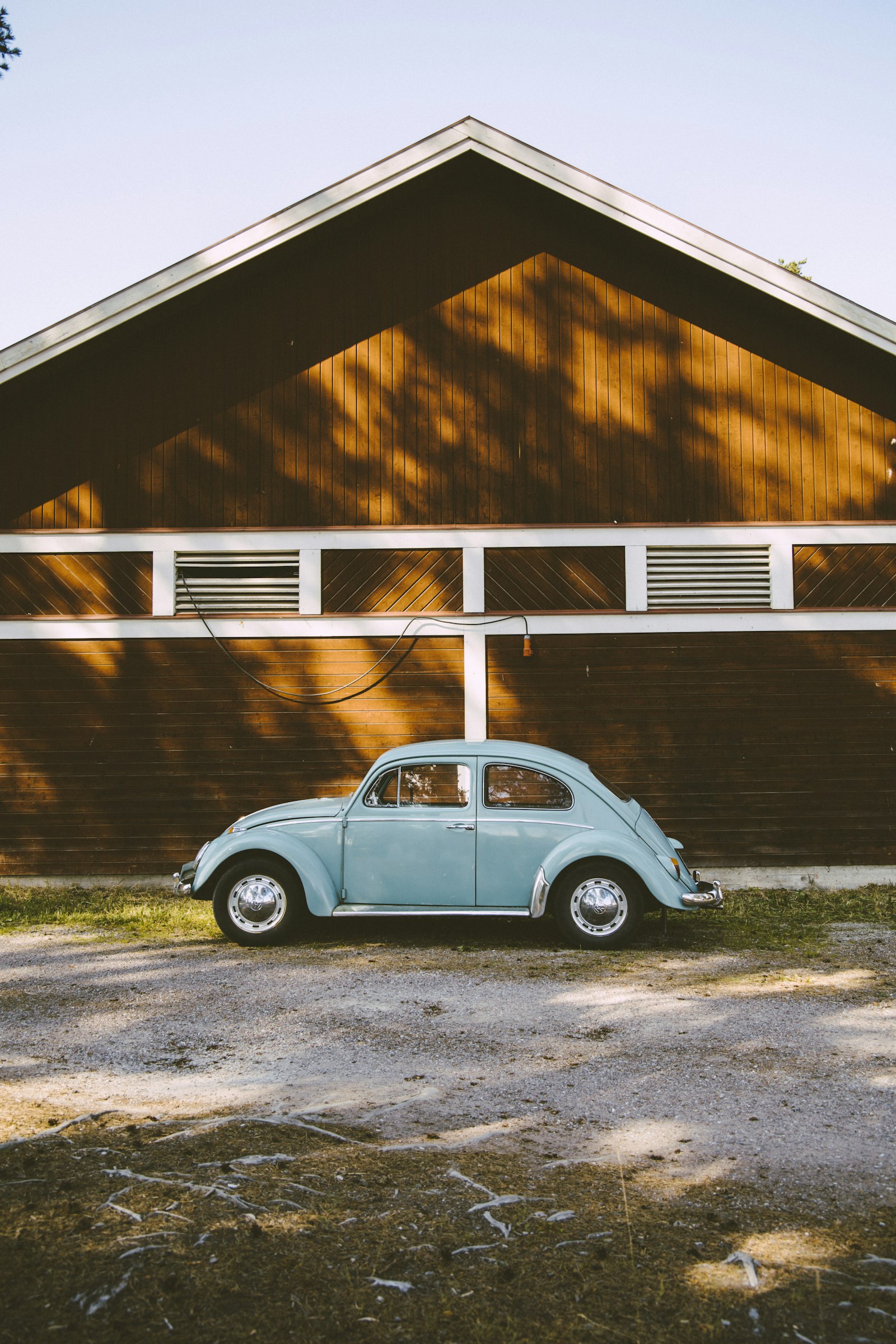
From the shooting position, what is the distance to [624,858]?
7.39 meters

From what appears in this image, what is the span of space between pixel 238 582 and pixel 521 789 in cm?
473

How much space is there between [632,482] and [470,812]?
4.93m

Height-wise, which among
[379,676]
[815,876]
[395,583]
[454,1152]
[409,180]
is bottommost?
[454,1152]

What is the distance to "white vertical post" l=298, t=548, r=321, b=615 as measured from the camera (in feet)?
35.7

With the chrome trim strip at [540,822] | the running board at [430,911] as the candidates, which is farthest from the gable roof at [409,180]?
the running board at [430,911]

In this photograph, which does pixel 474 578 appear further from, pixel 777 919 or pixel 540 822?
→ pixel 777 919

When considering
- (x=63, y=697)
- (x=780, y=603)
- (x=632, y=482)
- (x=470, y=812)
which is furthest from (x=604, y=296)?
(x=63, y=697)

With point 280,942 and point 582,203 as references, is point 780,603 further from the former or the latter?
point 280,942

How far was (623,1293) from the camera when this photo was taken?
276cm

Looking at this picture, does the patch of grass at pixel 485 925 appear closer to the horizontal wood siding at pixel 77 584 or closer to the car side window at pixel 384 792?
the car side window at pixel 384 792

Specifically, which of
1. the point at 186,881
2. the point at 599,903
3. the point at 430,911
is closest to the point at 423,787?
the point at 430,911

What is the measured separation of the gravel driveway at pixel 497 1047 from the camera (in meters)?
→ 4.06

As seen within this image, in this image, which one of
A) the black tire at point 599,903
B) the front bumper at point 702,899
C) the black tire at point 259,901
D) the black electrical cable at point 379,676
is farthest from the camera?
the black electrical cable at point 379,676

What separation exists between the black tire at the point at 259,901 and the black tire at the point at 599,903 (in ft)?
6.73
